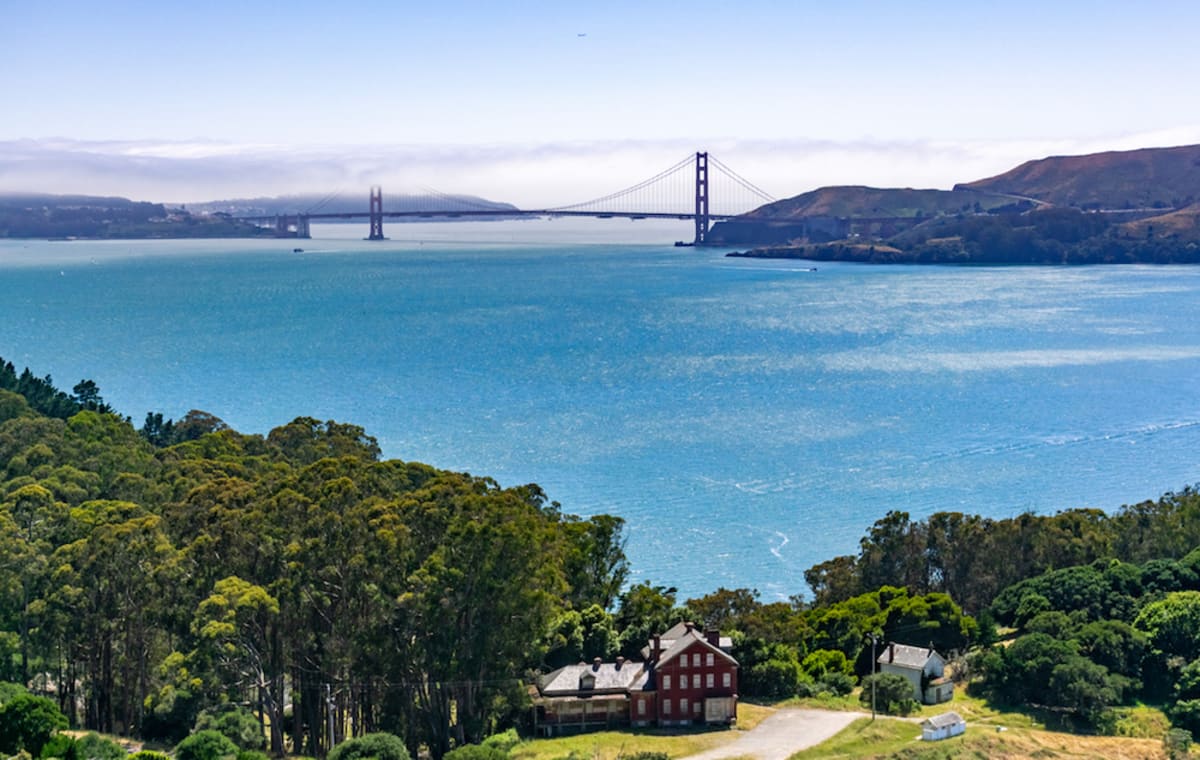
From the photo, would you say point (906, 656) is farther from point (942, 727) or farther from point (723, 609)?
point (723, 609)

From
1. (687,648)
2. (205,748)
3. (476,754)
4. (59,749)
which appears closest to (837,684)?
(687,648)

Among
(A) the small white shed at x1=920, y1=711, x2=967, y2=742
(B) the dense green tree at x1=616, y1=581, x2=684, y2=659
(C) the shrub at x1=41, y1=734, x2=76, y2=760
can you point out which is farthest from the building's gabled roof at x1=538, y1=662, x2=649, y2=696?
(C) the shrub at x1=41, y1=734, x2=76, y2=760

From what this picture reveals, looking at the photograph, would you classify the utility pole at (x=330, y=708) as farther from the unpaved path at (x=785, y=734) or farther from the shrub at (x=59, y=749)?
the unpaved path at (x=785, y=734)

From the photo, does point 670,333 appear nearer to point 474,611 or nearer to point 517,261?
point 474,611

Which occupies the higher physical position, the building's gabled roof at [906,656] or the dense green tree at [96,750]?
the dense green tree at [96,750]

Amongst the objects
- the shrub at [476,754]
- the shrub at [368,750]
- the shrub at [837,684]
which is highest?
the shrub at [368,750]

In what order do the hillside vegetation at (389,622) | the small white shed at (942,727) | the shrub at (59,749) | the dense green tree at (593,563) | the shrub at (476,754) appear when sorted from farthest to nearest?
1. the dense green tree at (593,563)
2. the hillside vegetation at (389,622)
3. the small white shed at (942,727)
4. the shrub at (476,754)
5. the shrub at (59,749)

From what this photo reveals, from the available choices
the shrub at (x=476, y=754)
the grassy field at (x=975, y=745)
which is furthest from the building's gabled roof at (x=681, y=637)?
the shrub at (x=476, y=754)
